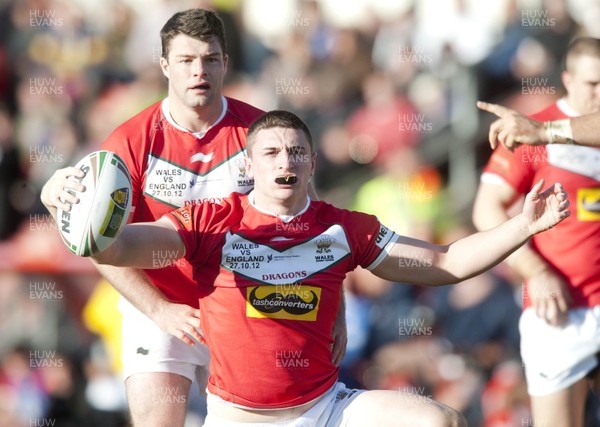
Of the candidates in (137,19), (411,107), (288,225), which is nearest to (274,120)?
(288,225)

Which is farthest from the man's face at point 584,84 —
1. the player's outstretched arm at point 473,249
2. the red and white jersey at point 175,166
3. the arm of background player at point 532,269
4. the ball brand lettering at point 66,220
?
the ball brand lettering at point 66,220

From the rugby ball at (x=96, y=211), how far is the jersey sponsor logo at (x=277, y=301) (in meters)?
0.74

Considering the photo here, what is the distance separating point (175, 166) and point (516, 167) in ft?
7.14

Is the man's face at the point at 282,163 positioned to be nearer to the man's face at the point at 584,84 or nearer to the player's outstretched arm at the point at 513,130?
the player's outstretched arm at the point at 513,130

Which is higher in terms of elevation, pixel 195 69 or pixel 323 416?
pixel 195 69

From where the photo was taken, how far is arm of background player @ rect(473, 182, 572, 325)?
6.64m

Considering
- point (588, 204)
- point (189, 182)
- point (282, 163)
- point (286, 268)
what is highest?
point (282, 163)

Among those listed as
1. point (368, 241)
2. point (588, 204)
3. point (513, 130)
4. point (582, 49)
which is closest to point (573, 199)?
point (588, 204)

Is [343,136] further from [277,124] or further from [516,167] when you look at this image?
[277,124]

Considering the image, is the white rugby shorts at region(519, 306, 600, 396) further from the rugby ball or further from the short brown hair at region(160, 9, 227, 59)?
the rugby ball

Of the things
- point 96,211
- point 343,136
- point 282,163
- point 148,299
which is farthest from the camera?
point 343,136

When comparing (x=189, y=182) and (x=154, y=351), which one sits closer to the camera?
(x=189, y=182)

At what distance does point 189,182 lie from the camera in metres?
5.93

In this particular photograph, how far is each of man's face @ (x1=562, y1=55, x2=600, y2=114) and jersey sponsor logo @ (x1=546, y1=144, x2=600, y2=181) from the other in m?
0.25
